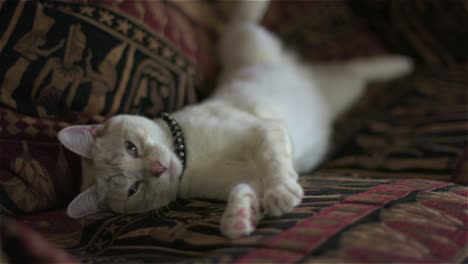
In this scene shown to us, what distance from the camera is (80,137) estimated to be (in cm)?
121

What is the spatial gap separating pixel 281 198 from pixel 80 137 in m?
0.68

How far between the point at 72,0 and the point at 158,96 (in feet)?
1.45

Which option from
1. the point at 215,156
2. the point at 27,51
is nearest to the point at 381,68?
the point at 215,156

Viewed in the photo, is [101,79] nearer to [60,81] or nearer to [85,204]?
[60,81]

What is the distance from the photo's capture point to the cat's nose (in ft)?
3.80

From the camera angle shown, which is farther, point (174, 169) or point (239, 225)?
point (174, 169)

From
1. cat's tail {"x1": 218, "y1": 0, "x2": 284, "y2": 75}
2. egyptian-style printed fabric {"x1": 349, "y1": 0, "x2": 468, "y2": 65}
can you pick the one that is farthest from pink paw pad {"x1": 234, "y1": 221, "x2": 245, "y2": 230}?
egyptian-style printed fabric {"x1": 349, "y1": 0, "x2": 468, "y2": 65}

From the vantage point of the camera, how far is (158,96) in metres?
1.46

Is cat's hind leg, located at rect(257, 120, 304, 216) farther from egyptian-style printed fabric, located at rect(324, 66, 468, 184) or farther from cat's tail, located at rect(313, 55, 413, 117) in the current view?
cat's tail, located at rect(313, 55, 413, 117)

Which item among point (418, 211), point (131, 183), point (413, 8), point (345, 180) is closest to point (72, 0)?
point (131, 183)

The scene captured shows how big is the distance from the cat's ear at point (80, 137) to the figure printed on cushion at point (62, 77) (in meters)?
0.15

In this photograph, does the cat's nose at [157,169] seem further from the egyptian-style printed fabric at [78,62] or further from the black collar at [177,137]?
the egyptian-style printed fabric at [78,62]

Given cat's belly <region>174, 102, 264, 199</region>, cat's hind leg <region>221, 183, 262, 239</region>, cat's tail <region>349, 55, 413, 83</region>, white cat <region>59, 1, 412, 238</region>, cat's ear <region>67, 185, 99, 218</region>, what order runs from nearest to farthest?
1. cat's hind leg <region>221, 183, 262, 239</region>
2. white cat <region>59, 1, 412, 238</region>
3. cat's ear <region>67, 185, 99, 218</region>
4. cat's belly <region>174, 102, 264, 199</region>
5. cat's tail <region>349, 55, 413, 83</region>

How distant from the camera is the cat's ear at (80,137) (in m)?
1.17
